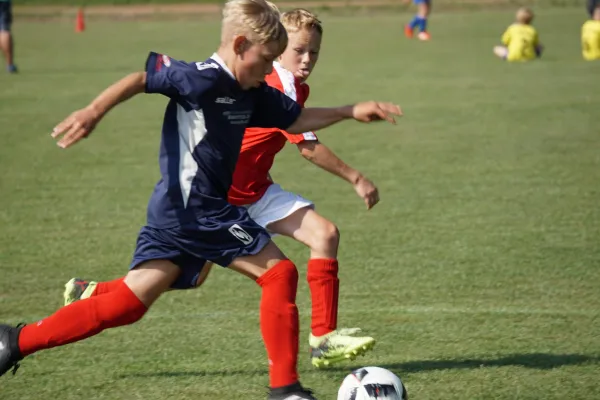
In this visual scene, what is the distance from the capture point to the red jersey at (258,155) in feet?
17.2

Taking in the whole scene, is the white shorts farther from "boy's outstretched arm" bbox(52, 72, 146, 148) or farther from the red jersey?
"boy's outstretched arm" bbox(52, 72, 146, 148)

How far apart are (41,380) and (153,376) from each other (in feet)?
1.69

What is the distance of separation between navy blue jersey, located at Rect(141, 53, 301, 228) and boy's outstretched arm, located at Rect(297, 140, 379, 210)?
699 millimetres

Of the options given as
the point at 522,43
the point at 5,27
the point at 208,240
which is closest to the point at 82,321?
the point at 208,240

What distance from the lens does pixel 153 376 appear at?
499cm

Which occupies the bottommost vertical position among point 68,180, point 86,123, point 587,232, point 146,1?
point 146,1

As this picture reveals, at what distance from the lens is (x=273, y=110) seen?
458cm

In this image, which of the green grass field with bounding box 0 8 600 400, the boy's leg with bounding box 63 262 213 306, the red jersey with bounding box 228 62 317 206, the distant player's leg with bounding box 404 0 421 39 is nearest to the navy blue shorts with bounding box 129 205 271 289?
the green grass field with bounding box 0 8 600 400

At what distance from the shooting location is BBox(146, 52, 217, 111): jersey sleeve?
4.16 m

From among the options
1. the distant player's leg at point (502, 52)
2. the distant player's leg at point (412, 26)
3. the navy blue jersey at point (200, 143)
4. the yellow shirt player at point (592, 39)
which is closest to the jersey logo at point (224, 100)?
the navy blue jersey at point (200, 143)

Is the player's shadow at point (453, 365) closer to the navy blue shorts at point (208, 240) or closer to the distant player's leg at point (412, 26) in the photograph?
the navy blue shorts at point (208, 240)

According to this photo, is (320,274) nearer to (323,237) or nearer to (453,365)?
(323,237)

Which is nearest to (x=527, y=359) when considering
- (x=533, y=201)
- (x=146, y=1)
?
(x=533, y=201)

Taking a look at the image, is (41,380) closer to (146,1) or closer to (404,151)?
(404,151)
